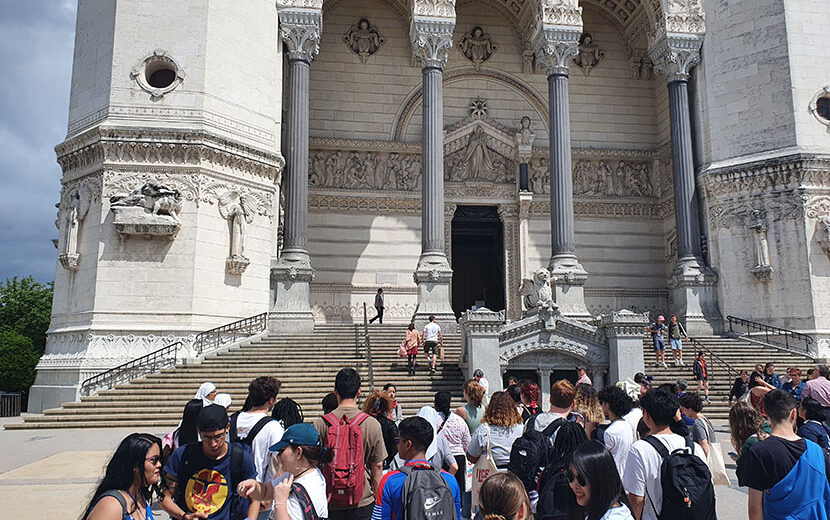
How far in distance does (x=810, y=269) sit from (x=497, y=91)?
14.1 metres

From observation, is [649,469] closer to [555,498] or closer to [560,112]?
[555,498]

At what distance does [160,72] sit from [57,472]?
1470 cm

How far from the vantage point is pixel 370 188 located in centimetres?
2769

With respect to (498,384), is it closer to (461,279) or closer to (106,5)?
(461,279)

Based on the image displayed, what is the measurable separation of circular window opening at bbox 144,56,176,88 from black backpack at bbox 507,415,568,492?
1947 centimetres

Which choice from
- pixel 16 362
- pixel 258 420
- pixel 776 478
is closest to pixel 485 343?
pixel 258 420

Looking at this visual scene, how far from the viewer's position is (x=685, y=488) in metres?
4.19

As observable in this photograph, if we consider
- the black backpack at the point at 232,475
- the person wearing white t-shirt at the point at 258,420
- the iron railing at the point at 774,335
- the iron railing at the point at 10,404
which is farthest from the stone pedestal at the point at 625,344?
the iron railing at the point at 10,404

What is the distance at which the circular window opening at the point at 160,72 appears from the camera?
2123cm

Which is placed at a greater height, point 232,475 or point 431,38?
point 431,38

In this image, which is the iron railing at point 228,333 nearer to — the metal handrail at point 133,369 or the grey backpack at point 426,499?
the metal handrail at point 133,369

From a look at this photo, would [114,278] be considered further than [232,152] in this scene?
No

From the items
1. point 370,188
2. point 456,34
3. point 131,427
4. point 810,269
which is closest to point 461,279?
point 370,188

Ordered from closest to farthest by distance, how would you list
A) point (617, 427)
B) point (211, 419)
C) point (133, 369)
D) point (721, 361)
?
point (211, 419) → point (617, 427) → point (133, 369) → point (721, 361)
